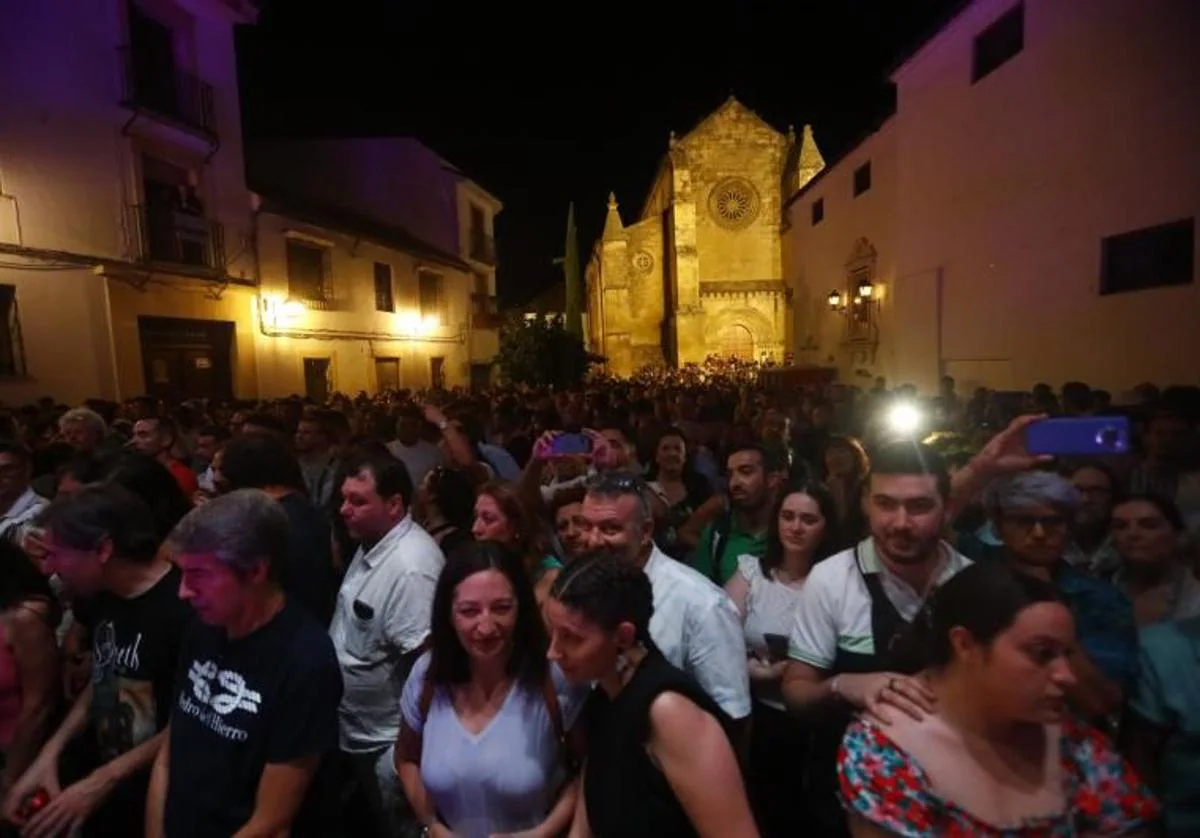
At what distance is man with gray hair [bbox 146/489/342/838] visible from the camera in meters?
2.01

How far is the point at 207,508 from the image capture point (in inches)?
83.0

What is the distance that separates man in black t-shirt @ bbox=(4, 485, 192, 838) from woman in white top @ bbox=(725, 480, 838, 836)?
222 cm

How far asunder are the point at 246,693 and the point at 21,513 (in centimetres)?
297

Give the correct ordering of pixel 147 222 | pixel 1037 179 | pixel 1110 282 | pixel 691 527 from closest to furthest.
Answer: pixel 691 527, pixel 1110 282, pixel 1037 179, pixel 147 222

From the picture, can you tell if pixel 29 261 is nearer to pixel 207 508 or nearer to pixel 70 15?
pixel 70 15

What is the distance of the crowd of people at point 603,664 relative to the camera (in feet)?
5.18

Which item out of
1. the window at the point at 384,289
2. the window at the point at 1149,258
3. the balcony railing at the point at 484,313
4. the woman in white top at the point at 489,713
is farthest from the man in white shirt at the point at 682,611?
the balcony railing at the point at 484,313

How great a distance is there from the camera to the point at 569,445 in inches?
159

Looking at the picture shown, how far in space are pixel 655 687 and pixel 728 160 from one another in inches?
1492

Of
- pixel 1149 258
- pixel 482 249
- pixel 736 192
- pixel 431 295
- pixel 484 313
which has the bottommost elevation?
pixel 1149 258

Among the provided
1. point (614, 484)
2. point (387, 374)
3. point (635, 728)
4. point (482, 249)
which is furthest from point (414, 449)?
point (482, 249)

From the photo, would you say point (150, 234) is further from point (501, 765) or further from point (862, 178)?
point (862, 178)

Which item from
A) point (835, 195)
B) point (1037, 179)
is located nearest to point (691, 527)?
point (1037, 179)

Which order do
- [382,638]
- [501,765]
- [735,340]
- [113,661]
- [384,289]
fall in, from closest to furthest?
[501,765] < [113,661] < [382,638] < [384,289] < [735,340]
